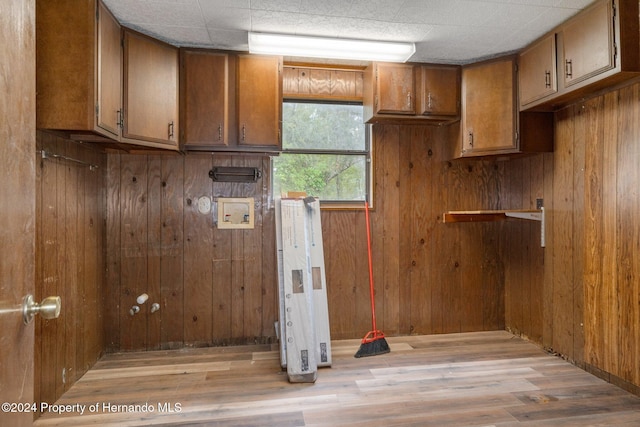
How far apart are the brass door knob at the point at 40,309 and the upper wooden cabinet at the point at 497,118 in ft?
9.89

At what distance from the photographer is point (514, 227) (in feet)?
11.0

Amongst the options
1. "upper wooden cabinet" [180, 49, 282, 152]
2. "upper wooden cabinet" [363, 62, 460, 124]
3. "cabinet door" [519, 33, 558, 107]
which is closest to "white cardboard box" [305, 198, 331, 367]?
"upper wooden cabinet" [180, 49, 282, 152]

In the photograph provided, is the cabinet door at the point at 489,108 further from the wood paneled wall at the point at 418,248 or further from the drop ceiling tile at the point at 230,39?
the drop ceiling tile at the point at 230,39

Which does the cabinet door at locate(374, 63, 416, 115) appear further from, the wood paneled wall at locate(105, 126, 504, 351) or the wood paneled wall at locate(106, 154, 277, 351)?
the wood paneled wall at locate(106, 154, 277, 351)

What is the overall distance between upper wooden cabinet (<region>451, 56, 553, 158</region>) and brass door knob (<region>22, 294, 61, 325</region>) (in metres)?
3.01

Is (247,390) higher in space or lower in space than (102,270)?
lower

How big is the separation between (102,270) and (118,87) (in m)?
1.48

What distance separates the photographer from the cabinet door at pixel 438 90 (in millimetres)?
3039

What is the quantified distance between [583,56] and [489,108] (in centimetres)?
72

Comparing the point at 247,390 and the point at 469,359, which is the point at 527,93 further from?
the point at 247,390

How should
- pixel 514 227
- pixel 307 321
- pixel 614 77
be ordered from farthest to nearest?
1. pixel 514 227
2. pixel 307 321
3. pixel 614 77

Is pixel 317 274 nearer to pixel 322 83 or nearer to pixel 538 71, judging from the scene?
pixel 322 83

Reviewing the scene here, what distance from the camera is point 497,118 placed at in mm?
2912

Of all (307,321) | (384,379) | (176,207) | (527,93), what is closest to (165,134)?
(176,207)
